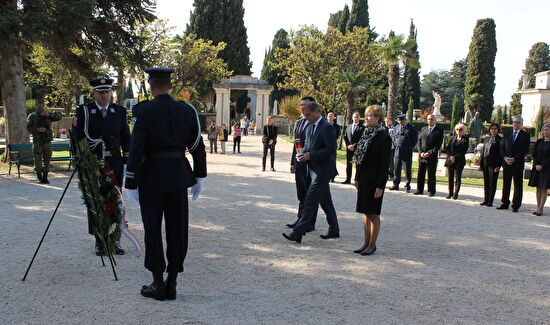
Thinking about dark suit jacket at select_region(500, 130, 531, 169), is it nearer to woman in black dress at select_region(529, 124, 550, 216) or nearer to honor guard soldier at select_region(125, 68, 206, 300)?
woman in black dress at select_region(529, 124, 550, 216)

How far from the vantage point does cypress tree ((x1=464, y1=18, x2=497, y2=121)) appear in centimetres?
4662

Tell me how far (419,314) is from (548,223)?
5897mm

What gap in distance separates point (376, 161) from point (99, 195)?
11.1 ft

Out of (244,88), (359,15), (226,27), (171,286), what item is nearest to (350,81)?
(244,88)

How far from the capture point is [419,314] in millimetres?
4133

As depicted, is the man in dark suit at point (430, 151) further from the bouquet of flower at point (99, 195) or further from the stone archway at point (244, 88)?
the stone archway at point (244, 88)

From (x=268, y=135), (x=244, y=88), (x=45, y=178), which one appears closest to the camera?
(x=45, y=178)

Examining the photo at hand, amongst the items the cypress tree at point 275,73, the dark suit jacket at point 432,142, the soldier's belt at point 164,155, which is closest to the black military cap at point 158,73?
the soldier's belt at point 164,155

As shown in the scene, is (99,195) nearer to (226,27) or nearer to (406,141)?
(406,141)

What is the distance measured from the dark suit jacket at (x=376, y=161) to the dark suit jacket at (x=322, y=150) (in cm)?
62

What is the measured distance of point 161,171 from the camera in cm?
415

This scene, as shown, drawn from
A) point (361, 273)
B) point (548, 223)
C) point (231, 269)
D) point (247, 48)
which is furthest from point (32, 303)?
point (247, 48)

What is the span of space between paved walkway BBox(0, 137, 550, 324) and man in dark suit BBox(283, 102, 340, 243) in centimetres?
35

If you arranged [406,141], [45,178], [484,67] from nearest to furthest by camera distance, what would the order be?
[45,178], [406,141], [484,67]
